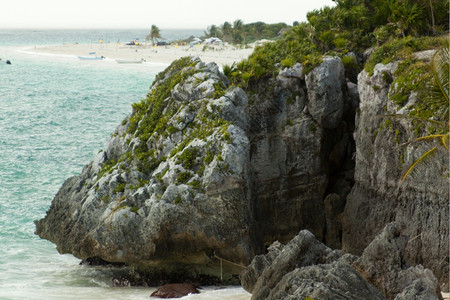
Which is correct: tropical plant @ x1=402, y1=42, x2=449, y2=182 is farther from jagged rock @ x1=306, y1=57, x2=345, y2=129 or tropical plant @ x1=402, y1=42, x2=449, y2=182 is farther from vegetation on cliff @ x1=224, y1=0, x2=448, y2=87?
jagged rock @ x1=306, y1=57, x2=345, y2=129

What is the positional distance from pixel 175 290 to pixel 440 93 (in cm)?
970

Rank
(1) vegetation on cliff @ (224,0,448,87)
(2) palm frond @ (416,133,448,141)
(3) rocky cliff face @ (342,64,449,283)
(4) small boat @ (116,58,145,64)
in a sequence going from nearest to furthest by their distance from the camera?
(2) palm frond @ (416,133,448,141), (3) rocky cliff face @ (342,64,449,283), (1) vegetation on cliff @ (224,0,448,87), (4) small boat @ (116,58,145,64)

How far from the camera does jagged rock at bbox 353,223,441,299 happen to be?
15.7 metres

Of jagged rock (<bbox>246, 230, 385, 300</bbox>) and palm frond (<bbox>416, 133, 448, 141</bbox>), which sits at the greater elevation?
palm frond (<bbox>416, 133, 448, 141</bbox>)

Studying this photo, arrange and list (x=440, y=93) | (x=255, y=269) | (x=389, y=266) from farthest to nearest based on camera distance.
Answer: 1. (x=255, y=269)
2. (x=440, y=93)
3. (x=389, y=266)

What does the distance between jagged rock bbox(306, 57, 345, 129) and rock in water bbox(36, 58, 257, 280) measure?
2.62 m

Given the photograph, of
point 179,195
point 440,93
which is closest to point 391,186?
point 440,93

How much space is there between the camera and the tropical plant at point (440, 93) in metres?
16.5

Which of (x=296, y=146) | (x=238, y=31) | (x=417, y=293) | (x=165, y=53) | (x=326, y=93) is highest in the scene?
(x=238, y=31)

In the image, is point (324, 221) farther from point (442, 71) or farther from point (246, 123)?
point (442, 71)

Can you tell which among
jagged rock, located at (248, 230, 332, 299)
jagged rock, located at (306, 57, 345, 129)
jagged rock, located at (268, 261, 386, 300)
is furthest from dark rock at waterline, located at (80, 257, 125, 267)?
jagged rock, located at (268, 261, 386, 300)

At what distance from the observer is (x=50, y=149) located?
4244cm

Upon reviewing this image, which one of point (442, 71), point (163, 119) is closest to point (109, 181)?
point (163, 119)

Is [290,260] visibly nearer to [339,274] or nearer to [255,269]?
[255,269]
